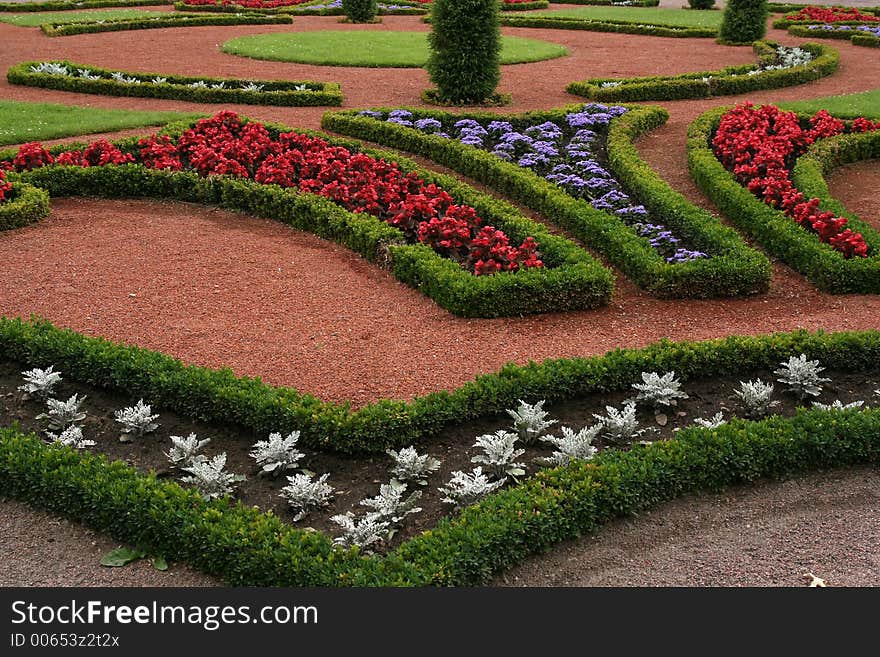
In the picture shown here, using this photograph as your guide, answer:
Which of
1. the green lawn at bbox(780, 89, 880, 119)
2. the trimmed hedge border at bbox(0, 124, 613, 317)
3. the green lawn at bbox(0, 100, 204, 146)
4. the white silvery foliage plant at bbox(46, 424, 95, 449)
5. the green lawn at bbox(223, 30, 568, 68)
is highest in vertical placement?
the green lawn at bbox(223, 30, 568, 68)

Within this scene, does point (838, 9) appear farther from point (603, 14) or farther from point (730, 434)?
point (730, 434)

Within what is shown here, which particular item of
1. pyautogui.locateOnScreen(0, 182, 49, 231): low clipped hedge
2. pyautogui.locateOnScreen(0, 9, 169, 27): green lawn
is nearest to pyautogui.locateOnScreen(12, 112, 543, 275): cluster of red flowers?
pyautogui.locateOnScreen(0, 182, 49, 231): low clipped hedge

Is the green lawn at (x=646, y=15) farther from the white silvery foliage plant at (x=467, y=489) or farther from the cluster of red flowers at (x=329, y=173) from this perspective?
the white silvery foliage plant at (x=467, y=489)

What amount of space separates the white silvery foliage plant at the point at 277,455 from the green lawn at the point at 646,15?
23576mm

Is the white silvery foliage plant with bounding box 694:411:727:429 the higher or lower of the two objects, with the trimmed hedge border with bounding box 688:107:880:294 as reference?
lower

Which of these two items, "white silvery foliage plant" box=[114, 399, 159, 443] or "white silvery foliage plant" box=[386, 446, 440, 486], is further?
"white silvery foliage plant" box=[114, 399, 159, 443]

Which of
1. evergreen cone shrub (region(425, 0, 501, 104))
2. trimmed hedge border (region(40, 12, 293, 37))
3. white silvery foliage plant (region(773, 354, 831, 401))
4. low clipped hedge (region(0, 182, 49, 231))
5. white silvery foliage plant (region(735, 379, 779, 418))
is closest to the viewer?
white silvery foliage plant (region(735, 379, 779, 418))

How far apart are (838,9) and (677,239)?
22109mm

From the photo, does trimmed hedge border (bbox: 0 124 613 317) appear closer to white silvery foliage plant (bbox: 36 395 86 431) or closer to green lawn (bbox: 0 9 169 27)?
white silvery foliage plant (bbox: 36 395 86 431)

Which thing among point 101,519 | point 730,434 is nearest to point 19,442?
point 101,519

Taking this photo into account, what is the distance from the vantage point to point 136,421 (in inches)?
251

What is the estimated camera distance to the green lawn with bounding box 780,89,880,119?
14.7 metres

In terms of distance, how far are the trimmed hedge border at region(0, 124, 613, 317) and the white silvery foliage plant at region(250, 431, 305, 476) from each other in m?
2.75

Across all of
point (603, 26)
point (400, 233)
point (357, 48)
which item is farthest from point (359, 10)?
point (400, 233)
